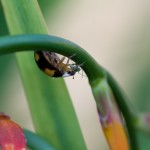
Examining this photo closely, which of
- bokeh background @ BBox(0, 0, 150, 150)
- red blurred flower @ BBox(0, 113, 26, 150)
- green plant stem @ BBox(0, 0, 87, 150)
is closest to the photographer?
red blurred flower @ BBox(0, 113, 26, 150)

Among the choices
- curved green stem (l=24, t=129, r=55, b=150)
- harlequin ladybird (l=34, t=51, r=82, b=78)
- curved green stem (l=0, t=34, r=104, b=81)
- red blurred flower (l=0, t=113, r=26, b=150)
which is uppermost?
curved green stem (l=0, t=34, r=104, b=81)

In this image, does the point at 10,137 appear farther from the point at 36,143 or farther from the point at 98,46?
the point at 98,46

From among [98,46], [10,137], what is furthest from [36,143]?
[98,46]

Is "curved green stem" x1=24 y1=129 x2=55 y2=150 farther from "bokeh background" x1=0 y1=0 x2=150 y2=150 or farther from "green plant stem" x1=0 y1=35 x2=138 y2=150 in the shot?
"bokeh background" x1=0 y1=0 x2=150 y2=150

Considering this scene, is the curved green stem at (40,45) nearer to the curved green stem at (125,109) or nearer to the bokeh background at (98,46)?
the curved green stem at (125,109)

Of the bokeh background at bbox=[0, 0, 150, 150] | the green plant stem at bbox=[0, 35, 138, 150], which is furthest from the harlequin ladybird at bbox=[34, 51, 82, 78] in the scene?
the bokeh background at bbox=[0, 0, 150, 150]

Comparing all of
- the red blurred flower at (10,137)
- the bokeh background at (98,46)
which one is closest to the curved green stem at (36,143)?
the red blurred flower at (10,137)
